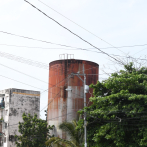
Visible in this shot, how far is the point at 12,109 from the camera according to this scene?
40594mm

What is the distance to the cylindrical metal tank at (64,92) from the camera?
29688 millimetres

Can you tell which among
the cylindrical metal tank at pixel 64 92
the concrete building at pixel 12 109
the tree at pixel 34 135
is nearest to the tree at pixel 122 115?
the cylindrical metal tank at pixel 64 92

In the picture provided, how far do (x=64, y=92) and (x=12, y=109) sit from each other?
1360 cm

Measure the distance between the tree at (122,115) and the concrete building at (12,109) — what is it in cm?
2203

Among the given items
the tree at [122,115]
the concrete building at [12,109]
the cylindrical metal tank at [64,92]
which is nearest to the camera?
the tree at [122,115]

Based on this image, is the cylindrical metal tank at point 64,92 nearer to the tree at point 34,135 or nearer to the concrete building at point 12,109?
the tree at point 34,135

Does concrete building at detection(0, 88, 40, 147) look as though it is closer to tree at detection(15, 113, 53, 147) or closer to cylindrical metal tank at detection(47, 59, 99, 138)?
tree at detection(15, 113, 53, 147)

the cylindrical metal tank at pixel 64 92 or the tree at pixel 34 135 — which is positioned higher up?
the cylindrical metal tank at pixel 64 92

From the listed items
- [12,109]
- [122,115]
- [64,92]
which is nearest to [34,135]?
[64,92]

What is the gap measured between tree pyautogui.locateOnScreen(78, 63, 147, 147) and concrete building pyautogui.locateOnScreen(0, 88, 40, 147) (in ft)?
72.3

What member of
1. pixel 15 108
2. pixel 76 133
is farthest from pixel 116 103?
pixel 15 108

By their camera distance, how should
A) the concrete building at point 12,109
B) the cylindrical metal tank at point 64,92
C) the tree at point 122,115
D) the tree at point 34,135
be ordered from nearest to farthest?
the tree at point 122,115 < the tree at point 34,135 < the cylindrical metal tank at point 64,92 < the concrete building at point 12,109

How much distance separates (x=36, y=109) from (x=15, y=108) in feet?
13.1

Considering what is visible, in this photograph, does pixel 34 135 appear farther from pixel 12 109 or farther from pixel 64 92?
pixel 12 109
